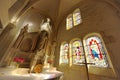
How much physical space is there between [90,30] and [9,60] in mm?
4108

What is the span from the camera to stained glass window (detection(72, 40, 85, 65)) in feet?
12.4

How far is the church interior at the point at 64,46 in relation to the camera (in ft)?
8.00

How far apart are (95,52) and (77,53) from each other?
1.03 m

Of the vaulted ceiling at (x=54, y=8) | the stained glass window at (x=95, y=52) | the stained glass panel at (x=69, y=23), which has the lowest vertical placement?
the stained glass window at (x=95, y=52)

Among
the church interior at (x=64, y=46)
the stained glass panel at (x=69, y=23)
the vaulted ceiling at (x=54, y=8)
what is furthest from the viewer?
the stained glass panel at (x=69, y=23)

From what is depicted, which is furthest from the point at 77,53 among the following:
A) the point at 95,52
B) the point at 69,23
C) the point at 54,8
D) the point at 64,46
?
the point at 54,8

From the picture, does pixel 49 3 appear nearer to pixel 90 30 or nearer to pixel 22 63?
pixel 90 30

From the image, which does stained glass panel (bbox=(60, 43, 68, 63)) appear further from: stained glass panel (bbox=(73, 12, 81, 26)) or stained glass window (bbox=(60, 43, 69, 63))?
stained glass panel (bbox=(73, 12, 81, 26))

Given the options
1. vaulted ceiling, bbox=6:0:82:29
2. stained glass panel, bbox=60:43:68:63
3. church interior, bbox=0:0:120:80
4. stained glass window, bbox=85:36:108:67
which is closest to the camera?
church interior, bbox=0:0:120:80

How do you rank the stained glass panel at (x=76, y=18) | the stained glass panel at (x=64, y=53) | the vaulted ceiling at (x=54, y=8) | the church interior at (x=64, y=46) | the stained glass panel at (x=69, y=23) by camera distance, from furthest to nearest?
the stained glass panel at (x=69, y=23)
the vaulted ceiling at (x=54, y=8)
the stained glass panel at (x=76, y=18)
the stained glass panel at (x=64, y=53)
the church interior at (x=64, y=46)

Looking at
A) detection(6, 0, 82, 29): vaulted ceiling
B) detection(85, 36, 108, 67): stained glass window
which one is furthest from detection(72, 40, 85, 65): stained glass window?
detection(6, 0, 82, 29): vaulted ceiling

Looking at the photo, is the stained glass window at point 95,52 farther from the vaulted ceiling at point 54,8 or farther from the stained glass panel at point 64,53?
the vaulted ceiling at point 54,8

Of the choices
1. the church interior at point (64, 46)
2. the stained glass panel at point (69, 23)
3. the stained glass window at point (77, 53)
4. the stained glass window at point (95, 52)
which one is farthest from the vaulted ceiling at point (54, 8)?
the stained glass window at point (95, 52)

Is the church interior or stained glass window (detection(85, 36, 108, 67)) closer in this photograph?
the church interior
